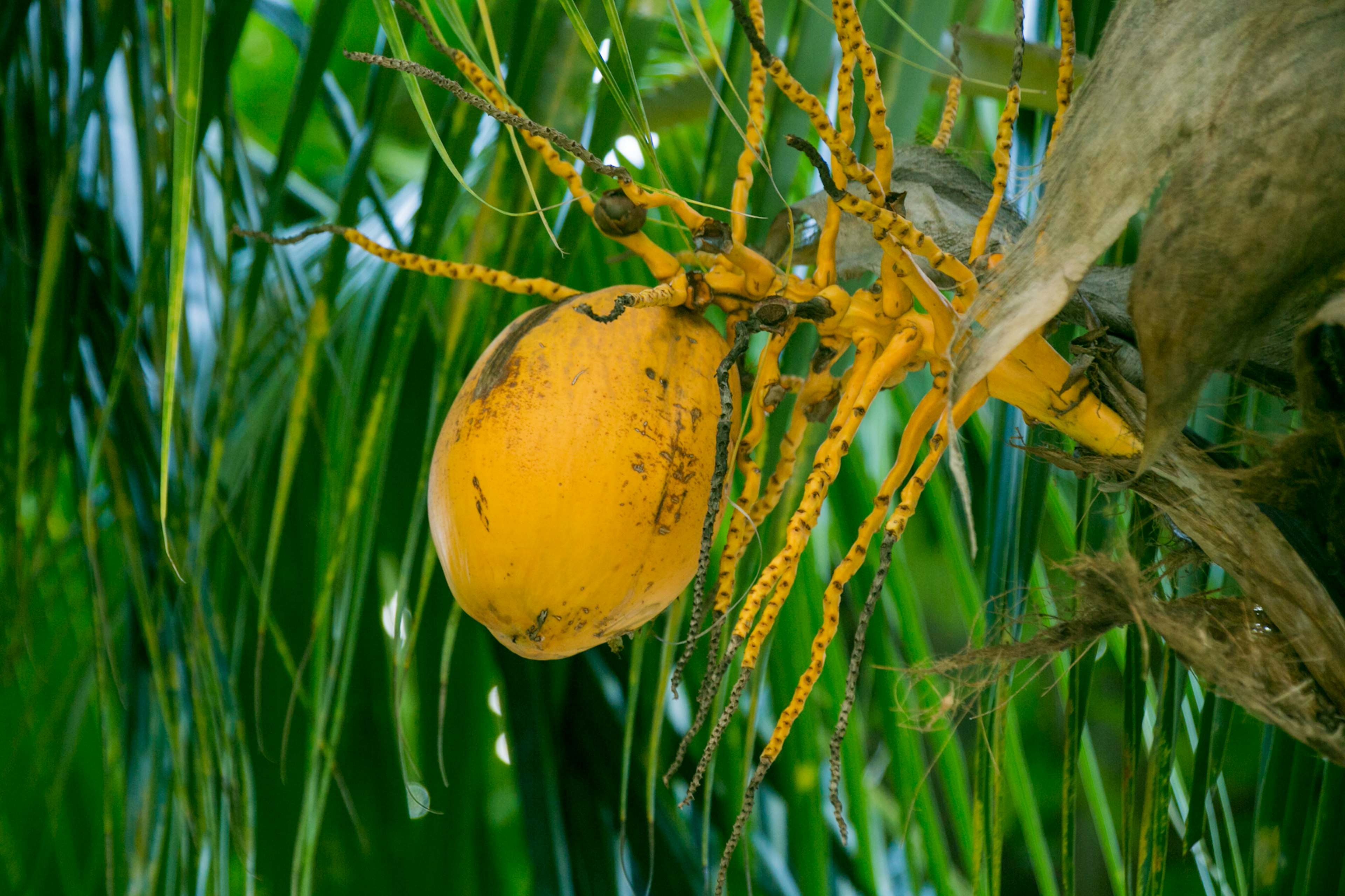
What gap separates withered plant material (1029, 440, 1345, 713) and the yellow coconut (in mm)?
190

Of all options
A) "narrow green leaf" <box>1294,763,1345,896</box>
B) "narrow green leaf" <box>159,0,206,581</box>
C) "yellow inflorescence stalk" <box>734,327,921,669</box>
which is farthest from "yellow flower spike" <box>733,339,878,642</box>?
"narrow green leaf" <box>1294,763,1345,896</box>

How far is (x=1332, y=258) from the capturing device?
0.27 metres

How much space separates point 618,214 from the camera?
0.45 meters

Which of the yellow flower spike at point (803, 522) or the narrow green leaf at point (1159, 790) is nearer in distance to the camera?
the yellow flower spike at point (803, 522)

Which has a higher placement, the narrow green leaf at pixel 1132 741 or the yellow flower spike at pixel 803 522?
the yellow flower spike at pixel 803 522

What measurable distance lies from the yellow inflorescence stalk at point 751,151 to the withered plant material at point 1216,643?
0.69 feet

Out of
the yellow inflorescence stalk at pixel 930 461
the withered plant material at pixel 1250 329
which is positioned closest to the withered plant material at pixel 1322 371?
the withered plant material at pixel 1250 329

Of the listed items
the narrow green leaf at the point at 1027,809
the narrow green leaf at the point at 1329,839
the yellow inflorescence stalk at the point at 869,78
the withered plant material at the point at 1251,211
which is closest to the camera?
the withered plant material at the point at 1251,211

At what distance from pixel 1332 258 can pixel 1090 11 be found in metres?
0.34

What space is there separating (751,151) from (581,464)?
166 millimetres

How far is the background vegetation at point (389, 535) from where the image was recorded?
1.88 ft

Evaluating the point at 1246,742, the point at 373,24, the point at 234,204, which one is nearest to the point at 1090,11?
the point at 234,204

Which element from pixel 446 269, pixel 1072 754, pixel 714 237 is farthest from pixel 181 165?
pixel 1072 754

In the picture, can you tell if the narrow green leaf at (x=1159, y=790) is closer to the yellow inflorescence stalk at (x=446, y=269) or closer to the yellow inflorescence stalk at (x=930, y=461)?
the yellow inflorescence stalk at (x=930, y=461)
